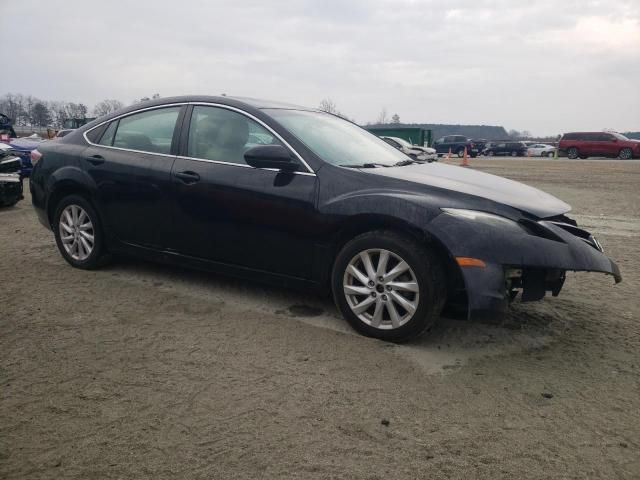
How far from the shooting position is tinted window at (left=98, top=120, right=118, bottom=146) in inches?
196

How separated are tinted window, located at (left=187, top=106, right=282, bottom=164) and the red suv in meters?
33.5

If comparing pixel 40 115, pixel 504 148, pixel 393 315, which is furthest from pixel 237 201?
pixel 40 115

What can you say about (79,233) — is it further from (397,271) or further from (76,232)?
(397,271)

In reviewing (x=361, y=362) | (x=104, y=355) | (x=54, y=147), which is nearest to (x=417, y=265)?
(x=361, y=362)

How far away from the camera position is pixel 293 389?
9.62ft

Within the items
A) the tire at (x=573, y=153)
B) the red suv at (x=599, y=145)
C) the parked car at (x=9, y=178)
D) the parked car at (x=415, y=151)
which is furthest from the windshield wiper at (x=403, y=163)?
the tire at (x=573, y=153)

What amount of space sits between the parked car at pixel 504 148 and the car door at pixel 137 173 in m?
42.6

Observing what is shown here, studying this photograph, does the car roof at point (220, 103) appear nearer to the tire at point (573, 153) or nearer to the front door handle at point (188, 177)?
the front door handle at point (188, 177)

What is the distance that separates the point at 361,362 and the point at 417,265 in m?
0.70

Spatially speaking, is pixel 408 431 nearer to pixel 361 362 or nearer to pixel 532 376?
pixel 361 362

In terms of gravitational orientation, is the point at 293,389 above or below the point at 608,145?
below

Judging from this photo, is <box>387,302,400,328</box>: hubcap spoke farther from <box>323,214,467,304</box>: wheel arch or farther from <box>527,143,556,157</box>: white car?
<box>527,143,556,157</box>: white car

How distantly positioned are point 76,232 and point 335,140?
2666 millimetres

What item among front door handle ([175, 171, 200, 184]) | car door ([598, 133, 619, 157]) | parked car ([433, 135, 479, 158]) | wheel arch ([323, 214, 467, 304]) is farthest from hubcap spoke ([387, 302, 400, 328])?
parked car ([433, 135, 479, 158])
